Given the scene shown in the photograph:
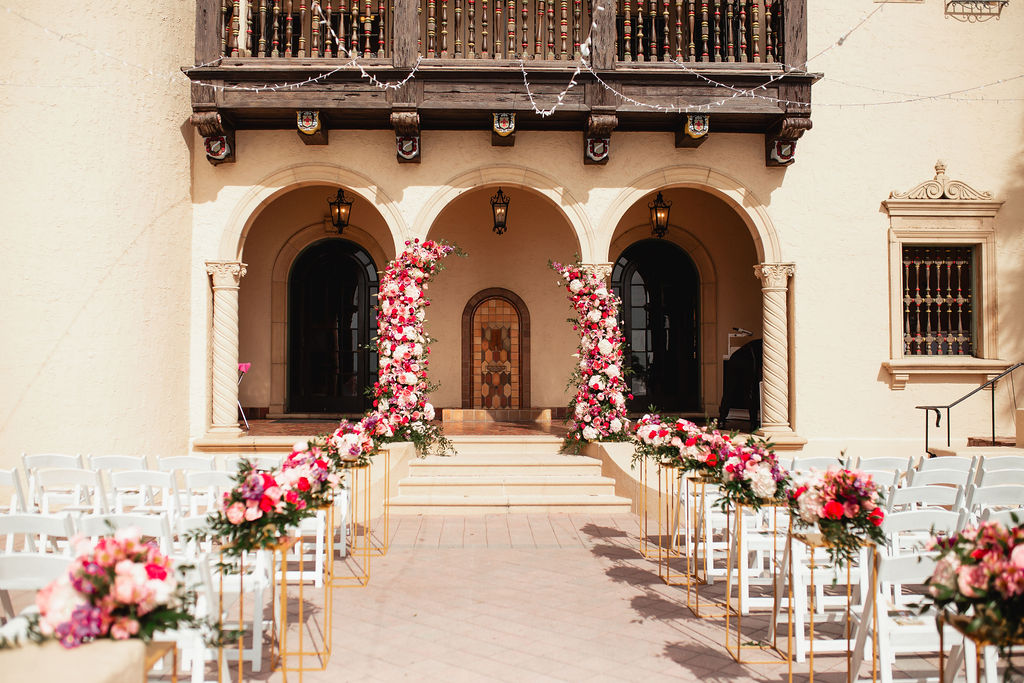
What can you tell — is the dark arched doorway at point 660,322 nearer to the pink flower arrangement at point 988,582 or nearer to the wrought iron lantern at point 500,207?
the wrought iron lantern at point 500,207

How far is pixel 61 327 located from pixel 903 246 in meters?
11.4

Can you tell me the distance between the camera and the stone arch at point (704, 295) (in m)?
13.5

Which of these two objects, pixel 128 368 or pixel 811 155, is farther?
pixel 811 155

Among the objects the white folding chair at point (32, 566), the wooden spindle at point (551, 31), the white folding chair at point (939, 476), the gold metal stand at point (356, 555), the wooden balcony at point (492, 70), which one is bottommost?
the gold metal stand at point (356, 555)

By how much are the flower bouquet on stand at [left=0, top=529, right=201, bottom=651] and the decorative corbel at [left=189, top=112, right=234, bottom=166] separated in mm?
8462

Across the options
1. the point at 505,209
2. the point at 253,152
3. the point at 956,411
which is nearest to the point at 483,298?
the point at 505,209

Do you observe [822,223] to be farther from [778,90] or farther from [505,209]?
[505,209]

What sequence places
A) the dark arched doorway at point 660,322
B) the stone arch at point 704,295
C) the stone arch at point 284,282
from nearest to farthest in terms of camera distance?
1. the stone arch at point 284,282
2. the stone arch at point 704,295
3. the dark arched doorway at point 660,322

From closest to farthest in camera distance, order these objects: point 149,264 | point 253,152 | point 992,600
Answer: point 992,600 < point 149,264 < point 253,152

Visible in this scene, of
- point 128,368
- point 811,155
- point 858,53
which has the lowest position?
point 128,368

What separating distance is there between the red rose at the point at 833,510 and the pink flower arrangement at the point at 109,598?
2.92 meters

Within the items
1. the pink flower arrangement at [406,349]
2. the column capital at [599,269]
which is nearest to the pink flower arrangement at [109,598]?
the pink flower arrangement at [406,349]

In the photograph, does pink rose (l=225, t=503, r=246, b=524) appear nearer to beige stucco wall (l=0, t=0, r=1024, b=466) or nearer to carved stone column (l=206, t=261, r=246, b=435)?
beige stucco wall (l=0, t=0, r=1024, b=466)

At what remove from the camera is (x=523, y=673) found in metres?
4.16
